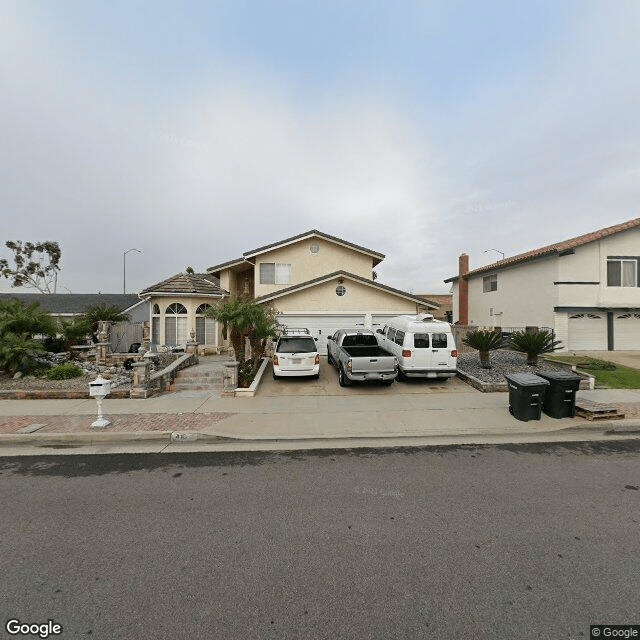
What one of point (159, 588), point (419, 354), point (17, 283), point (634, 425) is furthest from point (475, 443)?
point (17, 283)

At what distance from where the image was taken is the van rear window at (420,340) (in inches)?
448

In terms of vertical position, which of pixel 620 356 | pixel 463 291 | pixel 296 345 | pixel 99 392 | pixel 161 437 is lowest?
pixel 161 437

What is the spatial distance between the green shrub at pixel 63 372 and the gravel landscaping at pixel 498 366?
14.3 metres

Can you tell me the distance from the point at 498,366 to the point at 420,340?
4.40 meters

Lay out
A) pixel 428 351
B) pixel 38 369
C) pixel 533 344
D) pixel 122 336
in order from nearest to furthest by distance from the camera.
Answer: pixel 428 351, pixel 38 369, pixel 533 344, pixel 122 336

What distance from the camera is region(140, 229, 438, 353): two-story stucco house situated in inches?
671

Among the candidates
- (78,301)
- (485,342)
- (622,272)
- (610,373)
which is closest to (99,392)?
(485,342)

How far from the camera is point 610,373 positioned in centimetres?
1256

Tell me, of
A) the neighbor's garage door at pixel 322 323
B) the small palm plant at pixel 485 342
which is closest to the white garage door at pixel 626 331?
the small palm plant at pixel 485 342

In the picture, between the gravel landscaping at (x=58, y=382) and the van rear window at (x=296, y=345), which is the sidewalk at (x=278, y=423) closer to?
the gravel landscaping at (x=58, y=382)

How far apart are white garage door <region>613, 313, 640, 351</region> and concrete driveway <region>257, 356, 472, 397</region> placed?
13.8 metres

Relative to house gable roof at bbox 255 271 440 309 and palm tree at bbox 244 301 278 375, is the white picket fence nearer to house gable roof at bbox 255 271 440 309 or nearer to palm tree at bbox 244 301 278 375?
house gable roof at bbox 255 271 440 309

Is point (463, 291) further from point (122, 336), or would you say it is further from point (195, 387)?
point (122, 336)

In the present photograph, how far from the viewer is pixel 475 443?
21.9ft
